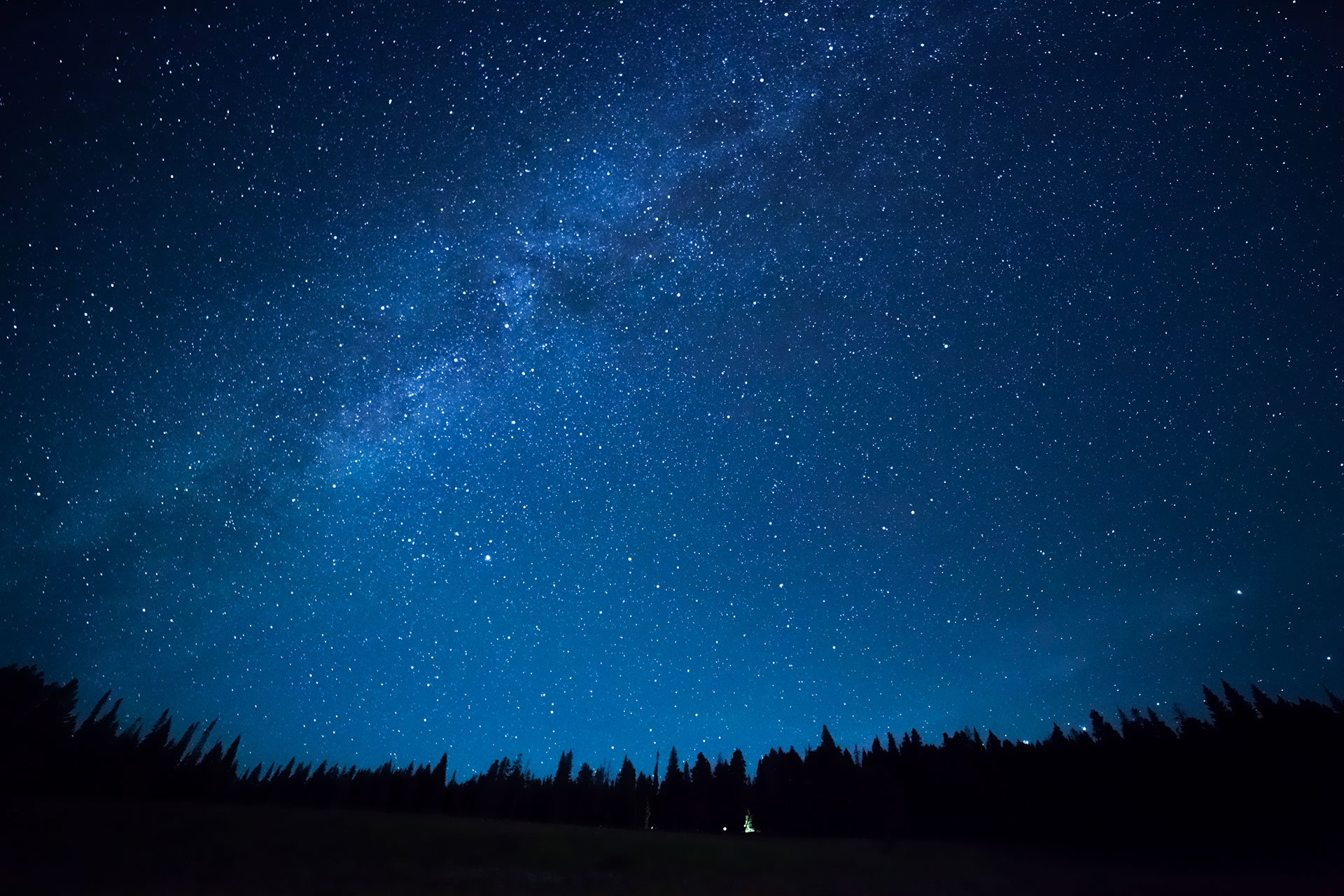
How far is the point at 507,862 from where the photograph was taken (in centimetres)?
5141

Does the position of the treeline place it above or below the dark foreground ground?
above

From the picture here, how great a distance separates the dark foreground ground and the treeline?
411 inches

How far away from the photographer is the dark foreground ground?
44.5 metres

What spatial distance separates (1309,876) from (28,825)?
107 metres

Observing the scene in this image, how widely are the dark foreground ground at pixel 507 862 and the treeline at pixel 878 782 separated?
411 inches

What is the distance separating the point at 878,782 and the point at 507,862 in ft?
202

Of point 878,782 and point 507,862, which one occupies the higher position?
point 878,782

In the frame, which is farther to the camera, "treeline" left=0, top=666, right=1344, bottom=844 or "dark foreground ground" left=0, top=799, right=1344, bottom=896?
"treeline" left=0, top=666, right=1344, bottom=844

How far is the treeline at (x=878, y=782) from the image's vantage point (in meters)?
64.0

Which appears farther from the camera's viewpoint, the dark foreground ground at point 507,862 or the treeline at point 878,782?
the treeline at point 878,782

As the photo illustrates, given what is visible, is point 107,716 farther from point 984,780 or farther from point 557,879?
point 984,780

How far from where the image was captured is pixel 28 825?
2210 inches

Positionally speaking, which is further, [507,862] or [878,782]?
[878,782]

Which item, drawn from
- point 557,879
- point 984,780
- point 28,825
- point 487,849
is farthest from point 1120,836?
point 28,825
